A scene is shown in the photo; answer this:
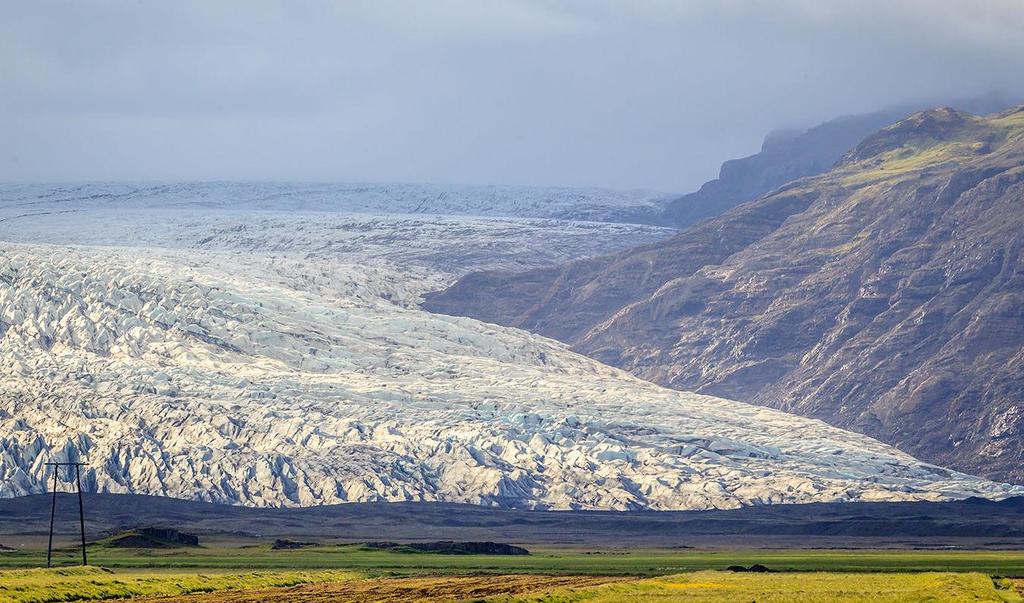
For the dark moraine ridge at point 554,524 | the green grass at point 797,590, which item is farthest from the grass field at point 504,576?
the dark moraine ridge at point 554,524

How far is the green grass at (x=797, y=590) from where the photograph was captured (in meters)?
55.9

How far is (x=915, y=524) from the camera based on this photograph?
436 feet

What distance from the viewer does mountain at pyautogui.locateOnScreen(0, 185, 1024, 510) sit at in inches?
5531

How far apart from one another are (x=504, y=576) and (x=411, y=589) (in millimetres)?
12606

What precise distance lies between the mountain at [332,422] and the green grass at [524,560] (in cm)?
3608

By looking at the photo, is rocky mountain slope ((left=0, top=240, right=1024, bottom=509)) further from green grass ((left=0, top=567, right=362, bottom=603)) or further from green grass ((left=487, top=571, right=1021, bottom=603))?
green grass ((left=487, top=571, right=1021, bottom=603))

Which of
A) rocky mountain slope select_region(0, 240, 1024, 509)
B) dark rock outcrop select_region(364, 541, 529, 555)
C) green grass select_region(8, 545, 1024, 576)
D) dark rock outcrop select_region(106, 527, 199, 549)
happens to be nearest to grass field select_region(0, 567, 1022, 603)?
green grass select_region(8, 545, 1024, 576)

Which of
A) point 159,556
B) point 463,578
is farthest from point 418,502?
point 463,578

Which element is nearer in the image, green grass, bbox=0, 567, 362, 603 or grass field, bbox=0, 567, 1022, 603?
green grass, bbox=0, 567, 362, 603

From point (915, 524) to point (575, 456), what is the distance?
96.5 ft

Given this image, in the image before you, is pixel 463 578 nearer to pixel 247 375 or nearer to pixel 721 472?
pixel 721 472

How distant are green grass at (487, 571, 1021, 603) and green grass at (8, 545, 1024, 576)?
40.4ft

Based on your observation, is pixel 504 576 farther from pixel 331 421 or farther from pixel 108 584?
pixel 331 421

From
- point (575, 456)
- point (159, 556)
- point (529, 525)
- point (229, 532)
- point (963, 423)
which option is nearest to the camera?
point (159, 556)
